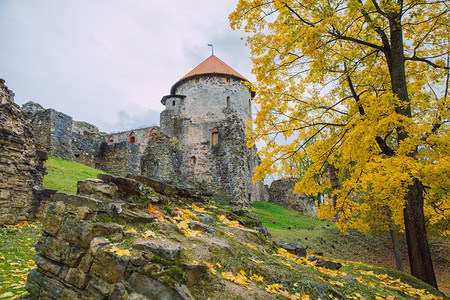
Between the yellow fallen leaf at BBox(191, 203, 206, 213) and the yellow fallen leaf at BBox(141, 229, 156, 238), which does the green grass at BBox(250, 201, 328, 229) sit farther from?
the yellow fallen leaf at BBox(141, 229, 156, 238)

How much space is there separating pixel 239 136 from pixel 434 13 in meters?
14.7

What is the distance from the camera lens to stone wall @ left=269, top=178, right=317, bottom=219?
1048 inches

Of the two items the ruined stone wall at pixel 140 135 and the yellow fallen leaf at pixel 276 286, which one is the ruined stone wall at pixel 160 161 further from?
the yellow fallen leaf at pixel 276 286

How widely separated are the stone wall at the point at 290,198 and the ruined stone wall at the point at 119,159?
14.5m

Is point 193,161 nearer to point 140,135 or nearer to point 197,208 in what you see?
point 140,135

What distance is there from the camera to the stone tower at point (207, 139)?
782 inches

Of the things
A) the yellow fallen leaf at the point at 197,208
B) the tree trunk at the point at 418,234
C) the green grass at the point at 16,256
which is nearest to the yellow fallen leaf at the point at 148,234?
the yellow fallen leaf at the point at 197,208

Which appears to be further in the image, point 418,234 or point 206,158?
point 206,158

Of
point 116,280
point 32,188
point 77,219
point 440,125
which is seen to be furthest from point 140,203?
point 440,125

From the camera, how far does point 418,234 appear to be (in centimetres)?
641

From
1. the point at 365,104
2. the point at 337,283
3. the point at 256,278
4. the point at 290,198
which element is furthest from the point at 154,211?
the point at 290,198

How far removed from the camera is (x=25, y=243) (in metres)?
6.42

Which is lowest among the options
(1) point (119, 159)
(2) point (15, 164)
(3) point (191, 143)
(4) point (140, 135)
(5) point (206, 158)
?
(2) point (15, 164)

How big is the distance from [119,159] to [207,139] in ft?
22.7
